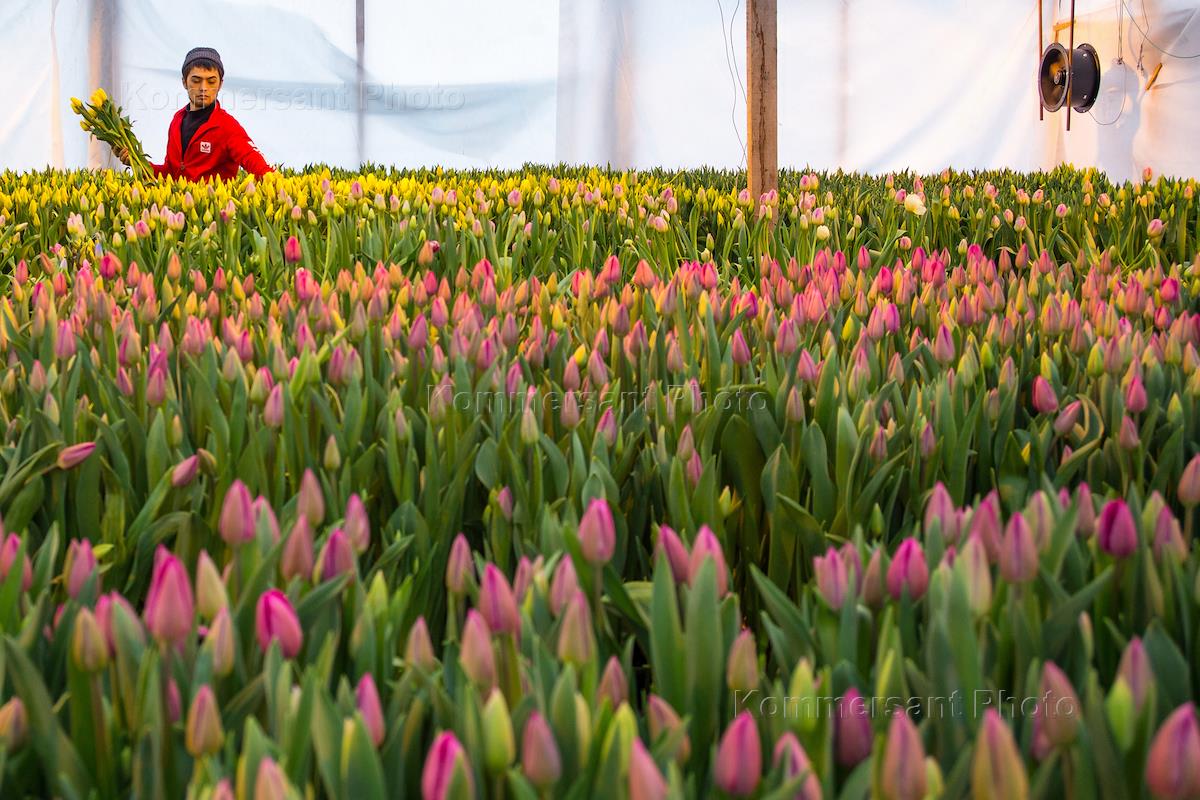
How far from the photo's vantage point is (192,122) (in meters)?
7.42

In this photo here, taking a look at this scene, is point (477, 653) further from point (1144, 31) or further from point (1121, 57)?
point (1121, 57)

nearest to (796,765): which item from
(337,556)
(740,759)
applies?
(740,759)

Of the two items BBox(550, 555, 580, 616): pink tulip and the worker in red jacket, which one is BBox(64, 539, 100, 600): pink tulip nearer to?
BBox(550, 555, 580, 616): pink tulip

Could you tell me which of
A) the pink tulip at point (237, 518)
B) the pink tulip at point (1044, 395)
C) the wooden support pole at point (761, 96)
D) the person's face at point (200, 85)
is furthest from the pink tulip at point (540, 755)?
the person's face at point (200, 85)

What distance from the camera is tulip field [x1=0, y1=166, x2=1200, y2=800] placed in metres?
0.76

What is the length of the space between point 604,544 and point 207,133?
695 cm

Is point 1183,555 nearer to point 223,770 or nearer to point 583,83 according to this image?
point 223,770

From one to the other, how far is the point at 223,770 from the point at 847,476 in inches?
33.6

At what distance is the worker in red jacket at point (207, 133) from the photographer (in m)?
7.25

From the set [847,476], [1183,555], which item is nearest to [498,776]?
[1183,555]

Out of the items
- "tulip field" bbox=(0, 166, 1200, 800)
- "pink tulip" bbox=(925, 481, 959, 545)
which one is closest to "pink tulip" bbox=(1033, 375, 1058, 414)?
"tulip field" bbox=(0, 166, 1200, 800)

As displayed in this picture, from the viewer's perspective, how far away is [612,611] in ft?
3.69

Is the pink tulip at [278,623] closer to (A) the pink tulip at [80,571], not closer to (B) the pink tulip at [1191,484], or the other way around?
(A) the pink tulip at [80,571]

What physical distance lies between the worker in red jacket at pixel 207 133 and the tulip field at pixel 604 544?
15.7 feet
